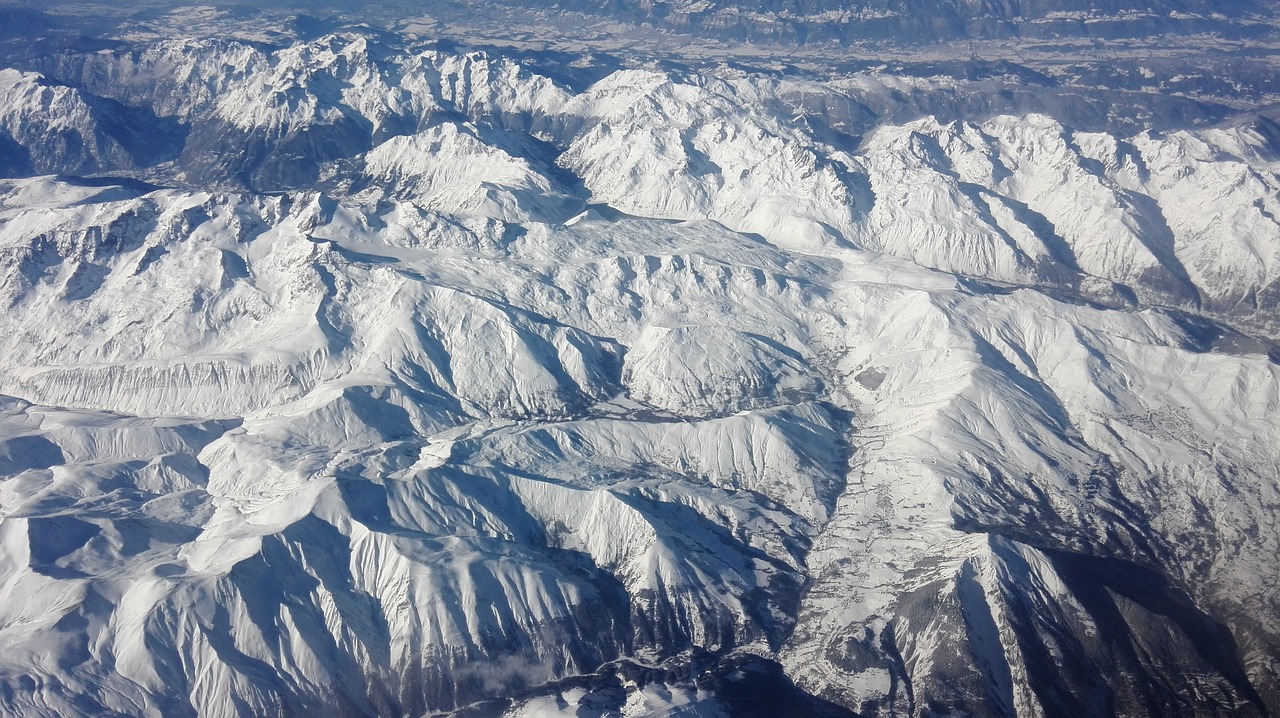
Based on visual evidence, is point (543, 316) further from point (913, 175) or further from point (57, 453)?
point (913, 175)

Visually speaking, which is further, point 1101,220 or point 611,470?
point 1101,220

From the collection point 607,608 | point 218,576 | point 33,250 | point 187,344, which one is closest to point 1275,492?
point 607,608

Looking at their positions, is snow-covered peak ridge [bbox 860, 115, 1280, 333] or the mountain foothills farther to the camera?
snow-covered peak ridge [bbox 860, 115, 1280, 333]

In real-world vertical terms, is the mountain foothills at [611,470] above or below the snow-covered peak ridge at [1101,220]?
below

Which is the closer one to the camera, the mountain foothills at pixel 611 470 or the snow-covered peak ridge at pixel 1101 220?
the mountain foothills at pixel 611 470

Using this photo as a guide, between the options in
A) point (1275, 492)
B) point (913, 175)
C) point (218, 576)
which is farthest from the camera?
point (913, 175)

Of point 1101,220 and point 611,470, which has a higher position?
point 1101,220

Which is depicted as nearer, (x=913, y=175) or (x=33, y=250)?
(x=33, y=250)

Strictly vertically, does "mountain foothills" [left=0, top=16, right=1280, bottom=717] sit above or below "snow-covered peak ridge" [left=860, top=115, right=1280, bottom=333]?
below
